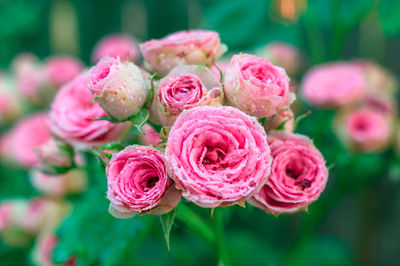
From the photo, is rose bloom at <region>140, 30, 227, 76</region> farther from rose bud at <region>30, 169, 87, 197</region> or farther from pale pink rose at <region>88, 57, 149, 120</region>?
rose bud at <region>30, 169, 87, 197</region>

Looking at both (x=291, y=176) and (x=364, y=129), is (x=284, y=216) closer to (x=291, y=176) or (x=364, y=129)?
(x=364, y=129)

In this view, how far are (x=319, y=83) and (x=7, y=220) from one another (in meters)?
0.65

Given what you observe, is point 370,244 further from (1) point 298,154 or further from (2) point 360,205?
(1) point 298,154

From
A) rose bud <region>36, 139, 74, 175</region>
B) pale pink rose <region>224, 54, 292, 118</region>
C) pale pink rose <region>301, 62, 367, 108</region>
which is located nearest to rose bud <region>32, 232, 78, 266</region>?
rose bud <region>36, 139, 74, 175</region>

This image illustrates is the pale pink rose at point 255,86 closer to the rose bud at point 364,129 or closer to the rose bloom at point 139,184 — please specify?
the rose bloom at point 139,184

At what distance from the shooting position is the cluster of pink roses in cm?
78

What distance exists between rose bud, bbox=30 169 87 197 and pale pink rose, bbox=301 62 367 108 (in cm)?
48

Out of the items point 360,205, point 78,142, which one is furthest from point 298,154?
point 360,205

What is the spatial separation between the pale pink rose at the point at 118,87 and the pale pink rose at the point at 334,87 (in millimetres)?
446

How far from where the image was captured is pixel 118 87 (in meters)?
0.44

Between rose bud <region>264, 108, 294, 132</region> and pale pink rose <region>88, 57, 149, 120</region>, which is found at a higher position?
pale pink rose <region>88, 57, 149, 120</region>

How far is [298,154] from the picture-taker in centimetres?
44

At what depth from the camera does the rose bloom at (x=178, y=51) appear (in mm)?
474

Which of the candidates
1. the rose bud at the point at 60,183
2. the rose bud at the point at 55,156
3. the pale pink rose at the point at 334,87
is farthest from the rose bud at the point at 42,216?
the pale pink rose at the point at 334,87
